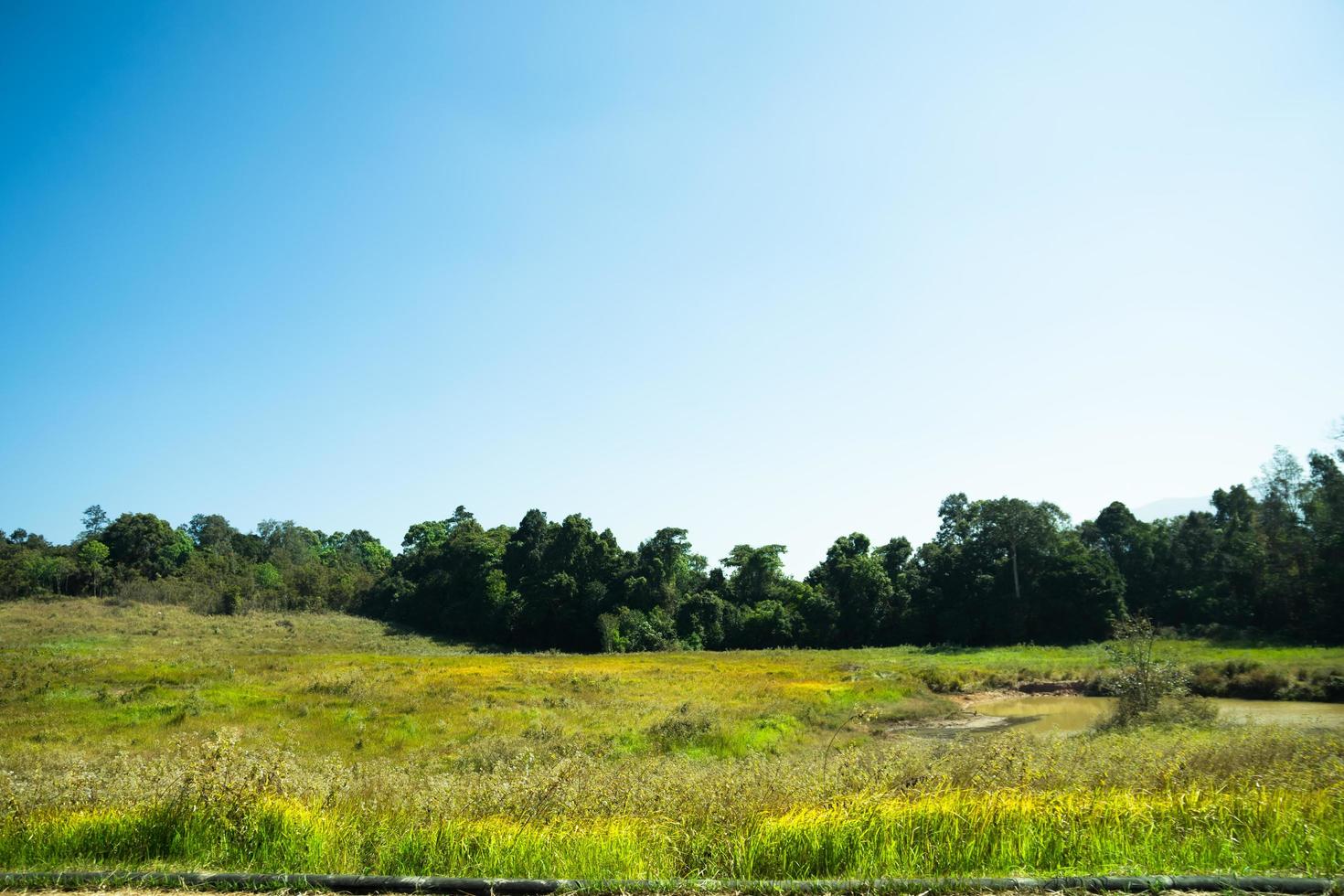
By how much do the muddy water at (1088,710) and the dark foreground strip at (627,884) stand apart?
18300 mm

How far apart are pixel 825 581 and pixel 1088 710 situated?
4153 cm

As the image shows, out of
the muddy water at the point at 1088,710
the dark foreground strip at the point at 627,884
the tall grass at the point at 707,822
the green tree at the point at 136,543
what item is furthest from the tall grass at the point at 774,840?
the green tree at the point at 136,543

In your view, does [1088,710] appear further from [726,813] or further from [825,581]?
[825,581]

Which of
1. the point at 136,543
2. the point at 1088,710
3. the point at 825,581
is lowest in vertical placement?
the point at 1088,710

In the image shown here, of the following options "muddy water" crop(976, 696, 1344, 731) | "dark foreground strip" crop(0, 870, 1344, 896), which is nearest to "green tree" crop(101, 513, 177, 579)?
"muddy water" crop(976, 696, 1344, 731)

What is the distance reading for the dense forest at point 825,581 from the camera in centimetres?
5566

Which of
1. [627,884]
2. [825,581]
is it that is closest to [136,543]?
[825,581]

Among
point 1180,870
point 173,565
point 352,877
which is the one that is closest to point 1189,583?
point 1180,870

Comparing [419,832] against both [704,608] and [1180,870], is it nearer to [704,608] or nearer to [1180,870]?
[1180,870]

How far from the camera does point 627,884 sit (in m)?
5.47

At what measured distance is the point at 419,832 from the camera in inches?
255

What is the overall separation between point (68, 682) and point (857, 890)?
32.2 metres

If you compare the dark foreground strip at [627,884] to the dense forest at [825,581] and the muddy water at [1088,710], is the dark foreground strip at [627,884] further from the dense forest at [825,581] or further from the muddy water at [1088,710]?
the dense forest at [825,581]

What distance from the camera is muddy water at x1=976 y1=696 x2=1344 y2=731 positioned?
2211cm
